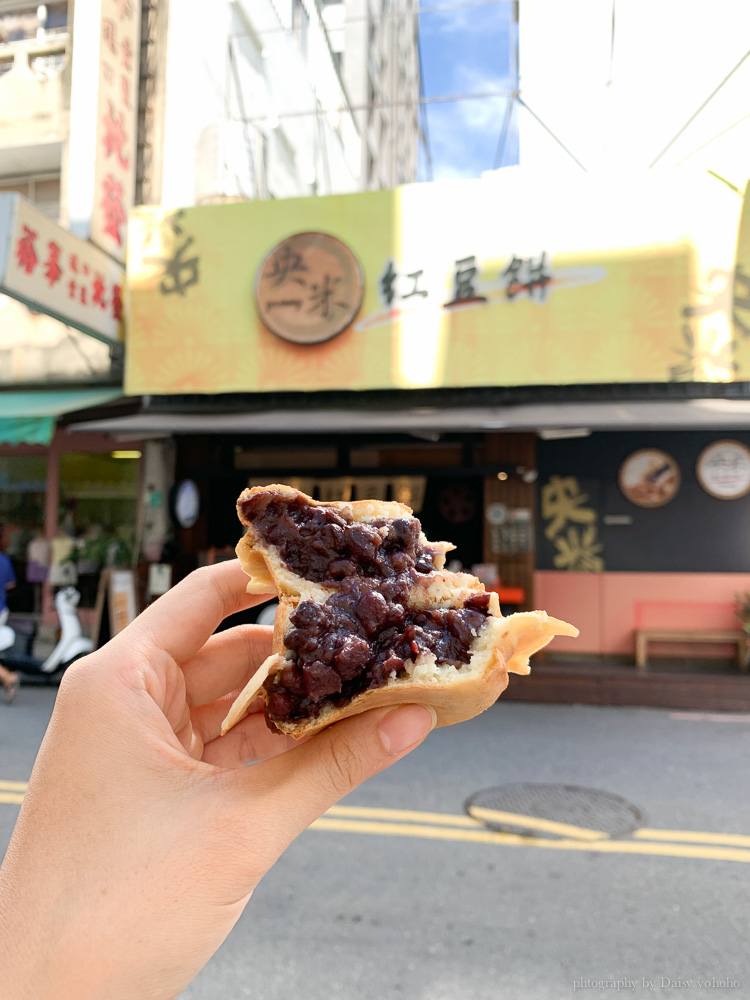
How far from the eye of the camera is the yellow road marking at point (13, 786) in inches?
218

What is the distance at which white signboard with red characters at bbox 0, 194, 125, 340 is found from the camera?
303 inches

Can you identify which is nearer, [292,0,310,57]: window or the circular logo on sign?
the circular logo on sign

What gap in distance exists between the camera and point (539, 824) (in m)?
5.00

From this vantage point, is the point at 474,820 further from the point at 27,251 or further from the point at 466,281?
the point at 27,251

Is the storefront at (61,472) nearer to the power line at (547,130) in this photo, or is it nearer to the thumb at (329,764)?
the power line at (547,130)

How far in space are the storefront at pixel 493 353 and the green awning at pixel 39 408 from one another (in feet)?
3.50

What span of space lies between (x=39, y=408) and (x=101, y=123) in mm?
4439

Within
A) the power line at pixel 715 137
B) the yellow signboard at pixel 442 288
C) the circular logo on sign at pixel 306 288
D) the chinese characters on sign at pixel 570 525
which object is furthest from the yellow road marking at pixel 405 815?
the power line at pixel 715 137

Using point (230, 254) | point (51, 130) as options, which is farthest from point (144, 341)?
point (51, 130)

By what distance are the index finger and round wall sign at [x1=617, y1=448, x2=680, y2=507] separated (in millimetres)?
8683

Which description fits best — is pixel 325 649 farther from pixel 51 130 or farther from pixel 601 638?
pixel 51 130

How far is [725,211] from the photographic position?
26.8 ft

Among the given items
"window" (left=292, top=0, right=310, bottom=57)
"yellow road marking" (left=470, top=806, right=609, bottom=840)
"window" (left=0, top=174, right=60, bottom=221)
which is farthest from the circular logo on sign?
"window" (left=292, top=0, right=310, bottom=57)

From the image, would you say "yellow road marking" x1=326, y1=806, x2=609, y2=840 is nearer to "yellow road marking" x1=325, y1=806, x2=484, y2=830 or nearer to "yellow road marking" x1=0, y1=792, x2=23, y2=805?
"yellow road marking" x1=325, y1=806, x2=484, y2=830
